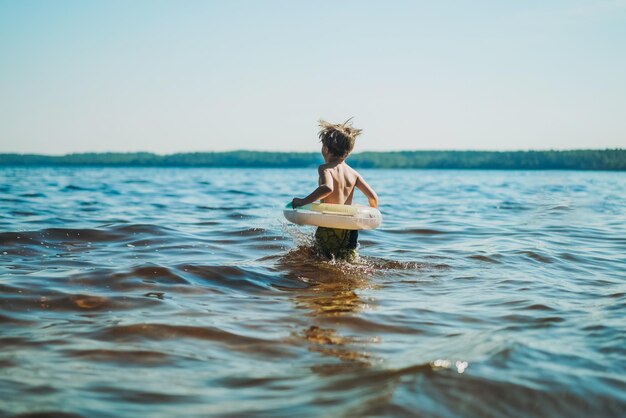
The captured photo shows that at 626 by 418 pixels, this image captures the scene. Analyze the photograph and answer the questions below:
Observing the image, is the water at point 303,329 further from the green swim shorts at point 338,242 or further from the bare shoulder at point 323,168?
the bare shoulder at point 323,168

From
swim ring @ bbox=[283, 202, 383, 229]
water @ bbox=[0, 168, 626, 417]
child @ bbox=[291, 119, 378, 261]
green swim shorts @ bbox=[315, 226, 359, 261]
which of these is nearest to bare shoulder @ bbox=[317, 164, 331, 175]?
child @ bbox=[291, 119, 378, 261]

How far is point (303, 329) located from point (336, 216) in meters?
2.81

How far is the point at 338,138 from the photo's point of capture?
822 cm

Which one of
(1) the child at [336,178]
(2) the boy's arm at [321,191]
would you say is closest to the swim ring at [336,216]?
(2) the boy's arm at [321,191]

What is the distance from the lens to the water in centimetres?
367

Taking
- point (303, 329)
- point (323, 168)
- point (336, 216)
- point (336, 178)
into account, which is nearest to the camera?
point (303, 329)

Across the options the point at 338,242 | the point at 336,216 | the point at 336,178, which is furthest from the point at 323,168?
the point at 338,242

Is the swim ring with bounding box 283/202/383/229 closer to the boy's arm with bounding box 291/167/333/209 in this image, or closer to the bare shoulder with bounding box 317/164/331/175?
the boy's arm with bounding box 291/167/333/209

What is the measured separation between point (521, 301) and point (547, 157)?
7658 centimetres

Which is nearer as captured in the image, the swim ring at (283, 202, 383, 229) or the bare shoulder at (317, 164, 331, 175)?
the swim ring at (283, 202, 383, 229)

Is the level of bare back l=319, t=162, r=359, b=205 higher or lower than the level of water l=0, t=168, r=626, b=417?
higher

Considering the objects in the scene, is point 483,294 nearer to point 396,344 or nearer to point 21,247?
point 396,344

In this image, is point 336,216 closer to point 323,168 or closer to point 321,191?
point 321,191

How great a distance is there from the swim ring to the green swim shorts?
37 centimetres
